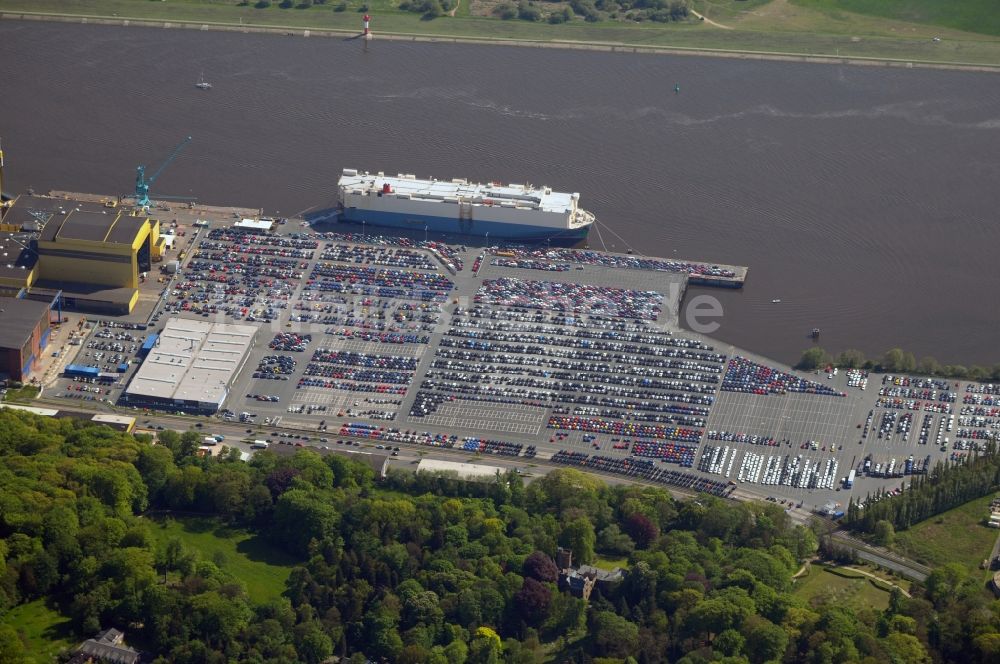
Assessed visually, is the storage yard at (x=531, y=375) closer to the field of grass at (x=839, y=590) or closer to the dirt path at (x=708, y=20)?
the field of grass at (x=839, y=590)

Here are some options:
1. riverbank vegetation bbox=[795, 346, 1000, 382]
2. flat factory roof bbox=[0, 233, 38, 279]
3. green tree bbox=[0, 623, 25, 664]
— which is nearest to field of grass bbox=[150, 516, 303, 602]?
green tree bbox=[0, 623, 25, 664]

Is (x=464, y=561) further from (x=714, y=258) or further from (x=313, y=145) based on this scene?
(x=313, y=145)

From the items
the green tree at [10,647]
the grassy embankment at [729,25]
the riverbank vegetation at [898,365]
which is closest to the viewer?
the green tree at [10,647]

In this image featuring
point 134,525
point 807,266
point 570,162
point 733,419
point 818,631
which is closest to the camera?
point 818,631

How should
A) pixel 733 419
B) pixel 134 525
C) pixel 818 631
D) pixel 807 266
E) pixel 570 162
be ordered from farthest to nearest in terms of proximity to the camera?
pixel 570 162
pixel 807 266
pixel 733 419
pixel 134 525
pixel 818 631

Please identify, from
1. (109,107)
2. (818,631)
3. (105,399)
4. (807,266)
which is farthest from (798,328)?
(109,107)

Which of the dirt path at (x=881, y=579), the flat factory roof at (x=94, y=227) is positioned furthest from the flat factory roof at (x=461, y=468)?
the flat factory roof at (x=94, y=227)
